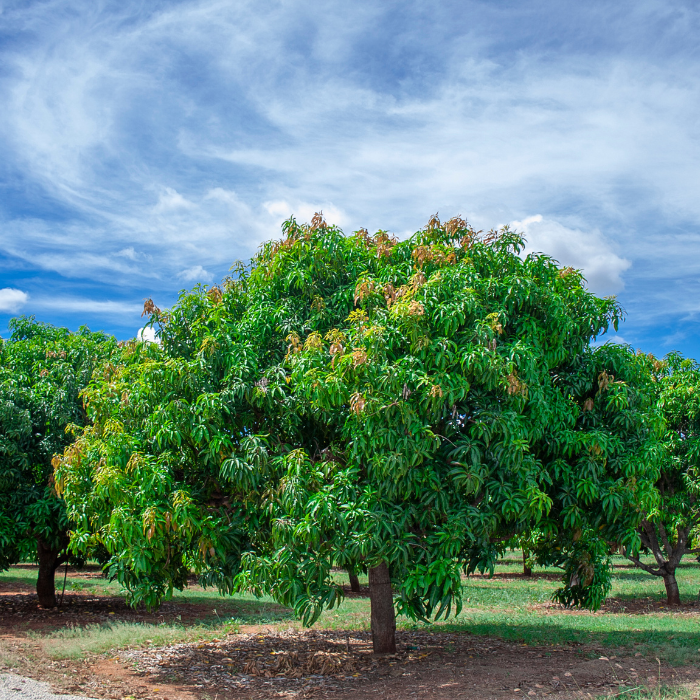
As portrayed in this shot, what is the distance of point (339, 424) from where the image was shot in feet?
32.2

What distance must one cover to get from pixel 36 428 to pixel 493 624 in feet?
42.1

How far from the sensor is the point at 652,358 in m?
20.9

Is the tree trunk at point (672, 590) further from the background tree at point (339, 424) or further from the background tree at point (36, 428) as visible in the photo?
the background tree at point (36, 428)

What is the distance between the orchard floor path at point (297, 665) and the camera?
959 centimetres

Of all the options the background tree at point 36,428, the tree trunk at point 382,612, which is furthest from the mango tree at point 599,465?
the background tree at point 36,428

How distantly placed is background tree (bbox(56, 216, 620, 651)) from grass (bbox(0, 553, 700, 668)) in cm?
430

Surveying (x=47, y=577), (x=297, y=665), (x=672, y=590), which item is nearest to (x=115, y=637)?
(x=297, y=665)

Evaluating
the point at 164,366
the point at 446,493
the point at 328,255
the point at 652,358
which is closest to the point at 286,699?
the point at 446,493

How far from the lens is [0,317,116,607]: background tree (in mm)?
14773

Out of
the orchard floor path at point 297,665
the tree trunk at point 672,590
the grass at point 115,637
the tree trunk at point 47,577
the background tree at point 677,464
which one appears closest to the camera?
the orchard floor path at point 297,665

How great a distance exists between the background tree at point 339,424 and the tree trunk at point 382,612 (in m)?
0.28

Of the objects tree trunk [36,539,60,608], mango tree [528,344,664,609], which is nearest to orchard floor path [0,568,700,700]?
mango tree [528,344,664,609]

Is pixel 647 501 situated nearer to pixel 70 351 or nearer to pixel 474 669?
pixel 474 669

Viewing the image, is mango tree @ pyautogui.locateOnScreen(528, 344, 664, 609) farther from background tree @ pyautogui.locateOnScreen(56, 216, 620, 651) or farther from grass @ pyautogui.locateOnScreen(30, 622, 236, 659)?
grass @ pyautogui.locateOnScreen(30, 622, 236, 659)
